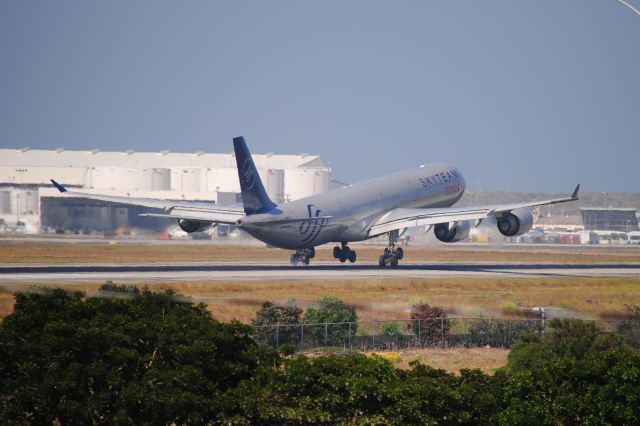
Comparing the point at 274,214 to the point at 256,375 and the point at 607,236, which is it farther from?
the point at 607,236

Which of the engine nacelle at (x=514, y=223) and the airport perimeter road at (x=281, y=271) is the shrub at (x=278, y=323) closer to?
the airport perimeter road at (x=281, y=271)

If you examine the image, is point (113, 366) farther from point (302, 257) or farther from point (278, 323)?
point (302, 257)

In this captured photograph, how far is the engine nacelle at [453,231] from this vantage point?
74.8m

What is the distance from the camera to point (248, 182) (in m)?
64.1

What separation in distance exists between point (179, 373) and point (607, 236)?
15995 cm

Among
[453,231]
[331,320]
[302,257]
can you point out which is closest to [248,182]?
[302,257]

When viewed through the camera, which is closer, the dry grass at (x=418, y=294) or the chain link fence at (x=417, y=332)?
the chain link fence at (x=417, y=332)

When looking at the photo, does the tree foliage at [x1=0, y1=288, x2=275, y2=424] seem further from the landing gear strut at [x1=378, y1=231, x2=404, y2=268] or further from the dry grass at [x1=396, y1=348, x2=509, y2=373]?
the landing gear strut at [x1=378, y1=231, x2=404, y2=268]

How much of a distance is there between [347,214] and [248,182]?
11.9m

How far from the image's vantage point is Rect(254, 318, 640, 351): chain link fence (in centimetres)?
4322

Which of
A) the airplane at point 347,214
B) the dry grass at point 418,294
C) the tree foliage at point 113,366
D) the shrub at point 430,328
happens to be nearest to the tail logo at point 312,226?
the airplane at point 347,214

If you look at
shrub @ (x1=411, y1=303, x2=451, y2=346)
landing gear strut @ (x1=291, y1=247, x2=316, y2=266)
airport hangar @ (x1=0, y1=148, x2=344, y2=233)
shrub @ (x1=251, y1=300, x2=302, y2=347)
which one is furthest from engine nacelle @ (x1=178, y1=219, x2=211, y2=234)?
airport hangar @ (x1=0, y1=148, x2=344, y2=233)

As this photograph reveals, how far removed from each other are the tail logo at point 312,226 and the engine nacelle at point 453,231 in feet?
29.5

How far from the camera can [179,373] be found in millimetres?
25875
